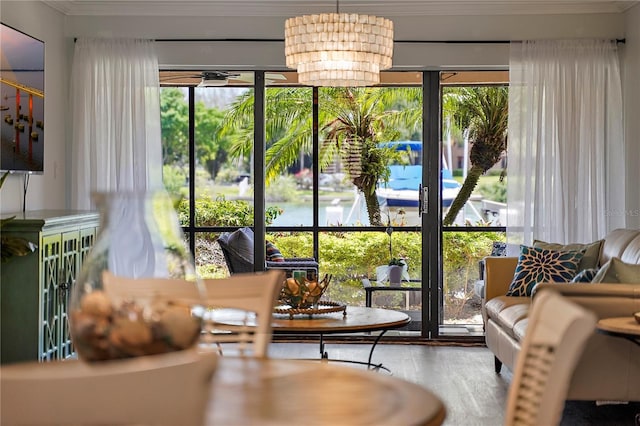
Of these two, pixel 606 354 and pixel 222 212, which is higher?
pixel 222 212

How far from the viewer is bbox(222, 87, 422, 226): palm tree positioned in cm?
755

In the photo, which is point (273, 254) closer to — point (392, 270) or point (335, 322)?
point (392, 270)

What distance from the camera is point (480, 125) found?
7574mm

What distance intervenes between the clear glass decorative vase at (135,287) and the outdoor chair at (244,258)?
5.43 m

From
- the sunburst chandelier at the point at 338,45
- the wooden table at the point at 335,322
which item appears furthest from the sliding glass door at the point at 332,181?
the sunburst chandelier at the point at 338,45

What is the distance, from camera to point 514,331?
212 inches

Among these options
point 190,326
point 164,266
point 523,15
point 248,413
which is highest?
point 523,15

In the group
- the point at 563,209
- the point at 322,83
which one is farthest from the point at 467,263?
the point at 322,83

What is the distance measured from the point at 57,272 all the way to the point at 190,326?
3.72 m

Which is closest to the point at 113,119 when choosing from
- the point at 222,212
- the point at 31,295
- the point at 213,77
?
the point at 213,77

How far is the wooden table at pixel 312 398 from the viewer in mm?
1707

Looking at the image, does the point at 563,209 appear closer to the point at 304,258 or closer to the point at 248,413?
the point at 304,258

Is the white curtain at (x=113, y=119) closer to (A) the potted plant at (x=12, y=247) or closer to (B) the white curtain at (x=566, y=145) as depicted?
(A) the potted plant at (x=12, y=247)

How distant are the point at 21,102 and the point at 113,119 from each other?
4.82 feet
